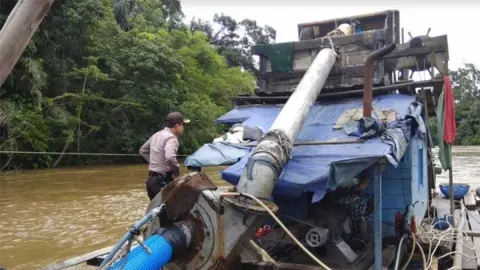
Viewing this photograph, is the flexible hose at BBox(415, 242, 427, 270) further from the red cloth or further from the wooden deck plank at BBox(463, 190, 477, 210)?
the wooden deck plank at BBox(463, 190, 477, 210)

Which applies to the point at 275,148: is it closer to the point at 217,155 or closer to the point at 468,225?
the point at 217,155

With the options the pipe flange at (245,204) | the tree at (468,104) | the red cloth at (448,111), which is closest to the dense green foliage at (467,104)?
the tree at (468,104)

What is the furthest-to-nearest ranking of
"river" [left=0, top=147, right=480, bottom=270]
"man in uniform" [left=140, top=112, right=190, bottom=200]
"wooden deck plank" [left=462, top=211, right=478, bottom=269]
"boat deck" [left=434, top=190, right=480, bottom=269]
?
1. "river" [left=0, top=147, right=480, bottom=270]
2. "boat deck" [left=434, top=190, right=480, bottom=269]
3. "wooden deck plank" [left=462, top=211, right=478, bottom=269]
4. "man in uniform" [left=140, top=112, right=190, bottom=200]

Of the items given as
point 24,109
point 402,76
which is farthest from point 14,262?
point 24,109

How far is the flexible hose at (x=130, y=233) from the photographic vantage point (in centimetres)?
317

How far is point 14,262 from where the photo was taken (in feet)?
26.3

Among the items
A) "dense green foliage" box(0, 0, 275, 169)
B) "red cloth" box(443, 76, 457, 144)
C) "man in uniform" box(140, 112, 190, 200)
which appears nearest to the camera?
"man in uniform" box(140, 112, 190, 200)

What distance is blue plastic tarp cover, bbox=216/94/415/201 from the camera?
448 cm

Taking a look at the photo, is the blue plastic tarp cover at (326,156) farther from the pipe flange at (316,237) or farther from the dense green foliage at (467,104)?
the dense green foliage at (467,104)

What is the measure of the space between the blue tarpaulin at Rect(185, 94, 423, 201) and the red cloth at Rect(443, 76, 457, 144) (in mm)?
765

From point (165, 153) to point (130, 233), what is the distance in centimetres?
243

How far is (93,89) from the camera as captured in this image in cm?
2716

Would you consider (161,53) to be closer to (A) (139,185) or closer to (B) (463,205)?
(A) (139,185)

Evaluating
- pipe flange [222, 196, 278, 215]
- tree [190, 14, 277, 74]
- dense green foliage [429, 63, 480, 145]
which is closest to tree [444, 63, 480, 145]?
dense green foliage [429, 63, 480, 145]
